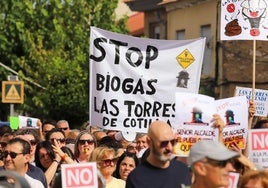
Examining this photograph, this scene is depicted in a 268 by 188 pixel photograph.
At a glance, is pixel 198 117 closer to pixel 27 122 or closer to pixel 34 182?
pixel 34 182

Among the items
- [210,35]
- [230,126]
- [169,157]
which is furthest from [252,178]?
[210,35]

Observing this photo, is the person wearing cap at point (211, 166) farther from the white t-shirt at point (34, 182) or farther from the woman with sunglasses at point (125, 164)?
the woman with sunglasses at point (125, 164)

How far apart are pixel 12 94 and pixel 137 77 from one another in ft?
33.0

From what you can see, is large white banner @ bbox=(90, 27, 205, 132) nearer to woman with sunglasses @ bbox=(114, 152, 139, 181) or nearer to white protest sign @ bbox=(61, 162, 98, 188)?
woman with sunglasses @ bbox=(114, 152, 139, 181)

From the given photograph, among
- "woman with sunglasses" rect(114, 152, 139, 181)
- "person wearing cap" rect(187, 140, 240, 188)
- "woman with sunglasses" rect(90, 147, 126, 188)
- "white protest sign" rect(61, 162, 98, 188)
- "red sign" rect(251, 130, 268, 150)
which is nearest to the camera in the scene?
"person wearing cap" rect(187, 140, 240, 188)

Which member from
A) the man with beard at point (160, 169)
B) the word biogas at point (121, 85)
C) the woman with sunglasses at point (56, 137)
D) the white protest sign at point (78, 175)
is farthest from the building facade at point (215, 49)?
the man with beard at point (160, 169)

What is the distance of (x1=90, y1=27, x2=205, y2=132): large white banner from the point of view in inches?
528

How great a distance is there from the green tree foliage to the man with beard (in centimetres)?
2842

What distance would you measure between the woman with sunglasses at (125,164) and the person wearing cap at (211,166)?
3824mm

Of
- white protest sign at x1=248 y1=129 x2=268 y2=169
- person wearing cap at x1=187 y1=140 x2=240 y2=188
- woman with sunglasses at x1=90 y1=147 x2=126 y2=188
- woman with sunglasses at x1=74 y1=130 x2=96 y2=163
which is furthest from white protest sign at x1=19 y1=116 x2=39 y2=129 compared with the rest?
person wearing cap at x1=187 y1=140 x2=240 y2=188

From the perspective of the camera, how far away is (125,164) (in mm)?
10836

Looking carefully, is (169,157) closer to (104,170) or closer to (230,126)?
(104,170)

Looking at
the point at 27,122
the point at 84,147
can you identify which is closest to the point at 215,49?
the point at 27,122

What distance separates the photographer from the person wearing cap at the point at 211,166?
22.2ft
